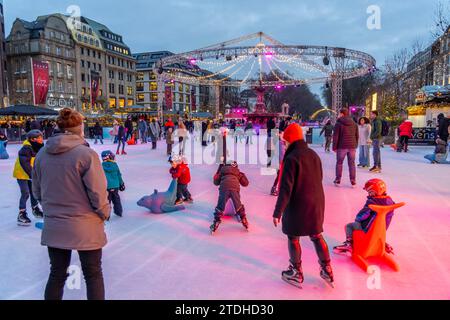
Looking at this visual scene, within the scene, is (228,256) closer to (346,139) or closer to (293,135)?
(293,135)

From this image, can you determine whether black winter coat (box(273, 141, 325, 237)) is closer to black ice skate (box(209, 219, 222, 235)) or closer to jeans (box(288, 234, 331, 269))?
jeans (box(288, 234, 331, 269))

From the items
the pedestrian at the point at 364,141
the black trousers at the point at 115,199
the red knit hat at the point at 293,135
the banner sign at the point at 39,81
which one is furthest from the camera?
the banner sign at the point at 39,81

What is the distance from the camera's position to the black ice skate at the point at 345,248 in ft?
12.5

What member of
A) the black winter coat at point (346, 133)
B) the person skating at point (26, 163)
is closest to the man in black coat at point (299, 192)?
the person skating at point (26, 163)

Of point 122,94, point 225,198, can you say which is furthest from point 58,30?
point 225,198

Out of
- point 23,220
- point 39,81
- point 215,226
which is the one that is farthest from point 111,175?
point 39,81

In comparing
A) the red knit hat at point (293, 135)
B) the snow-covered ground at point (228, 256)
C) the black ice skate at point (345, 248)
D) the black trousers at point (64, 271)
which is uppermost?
the red knit hat at point (293, 135)

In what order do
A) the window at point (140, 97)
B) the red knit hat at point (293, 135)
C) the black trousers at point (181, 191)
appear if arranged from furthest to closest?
the window at point (140, 97)
the black trousers at point (181, 191)
the red knit hat at point (293, 135)

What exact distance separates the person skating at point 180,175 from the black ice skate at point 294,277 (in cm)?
299

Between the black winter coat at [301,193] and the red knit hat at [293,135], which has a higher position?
the red knit hat at [293,135]

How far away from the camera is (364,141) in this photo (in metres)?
10.1

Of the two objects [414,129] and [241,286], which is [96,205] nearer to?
[241,286]

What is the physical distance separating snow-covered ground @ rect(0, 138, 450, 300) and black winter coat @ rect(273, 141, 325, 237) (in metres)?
0.58

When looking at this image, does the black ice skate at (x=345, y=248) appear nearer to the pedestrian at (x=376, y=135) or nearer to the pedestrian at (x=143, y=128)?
the pedestrian at (x=376, y=135)
